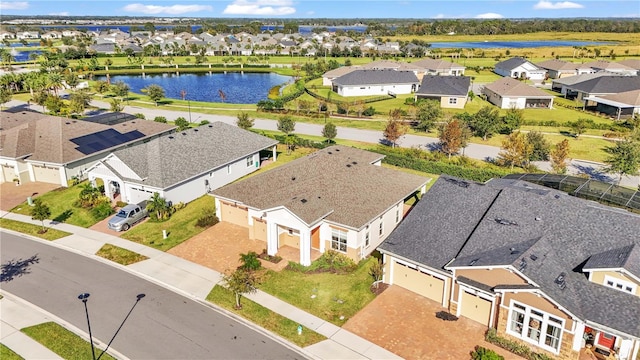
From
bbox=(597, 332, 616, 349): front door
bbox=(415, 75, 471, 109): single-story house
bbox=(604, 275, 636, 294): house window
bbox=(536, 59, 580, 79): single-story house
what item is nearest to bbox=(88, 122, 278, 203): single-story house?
bbox=(604, 275, 636, 294): house window

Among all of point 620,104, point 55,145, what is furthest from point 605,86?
point 55,145

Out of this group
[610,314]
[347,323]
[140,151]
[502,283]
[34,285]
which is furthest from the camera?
[140,151]

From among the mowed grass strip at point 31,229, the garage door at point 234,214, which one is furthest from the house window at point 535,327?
the mowed grass strip at point 31,229

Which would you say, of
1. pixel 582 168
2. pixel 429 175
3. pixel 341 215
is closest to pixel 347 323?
pixel 341 215

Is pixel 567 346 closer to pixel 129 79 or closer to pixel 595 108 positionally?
pixel 595 108

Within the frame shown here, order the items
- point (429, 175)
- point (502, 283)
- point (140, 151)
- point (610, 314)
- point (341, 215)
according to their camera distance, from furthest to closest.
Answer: point (429, 175)
point (140, 151)
point (341, 215)
point (502, 283)
point (610, 314)

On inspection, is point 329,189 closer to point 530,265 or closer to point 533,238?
point 533,238
